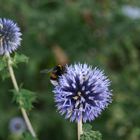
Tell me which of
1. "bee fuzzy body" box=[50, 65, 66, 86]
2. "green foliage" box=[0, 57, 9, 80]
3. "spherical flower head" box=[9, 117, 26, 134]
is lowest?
"bee fuzzy body" box=[50, 65, 66, 86]

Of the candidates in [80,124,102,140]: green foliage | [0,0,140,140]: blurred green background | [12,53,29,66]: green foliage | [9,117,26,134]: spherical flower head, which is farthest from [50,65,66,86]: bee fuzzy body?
[0,0,140,140]: blurred green background

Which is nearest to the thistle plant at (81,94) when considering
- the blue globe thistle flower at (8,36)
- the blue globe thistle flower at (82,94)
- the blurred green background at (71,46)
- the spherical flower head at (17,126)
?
the blue globe thistle flower at (82,94)

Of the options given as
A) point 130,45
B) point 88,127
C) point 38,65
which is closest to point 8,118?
point 38,65

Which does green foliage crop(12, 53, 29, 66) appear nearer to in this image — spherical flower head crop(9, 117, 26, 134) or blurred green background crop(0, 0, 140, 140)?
spherical flower head crop(9, 117, 26, 134)

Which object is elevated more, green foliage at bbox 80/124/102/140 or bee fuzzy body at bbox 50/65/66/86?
bee fuzzy body at bbox 50/65/66/86

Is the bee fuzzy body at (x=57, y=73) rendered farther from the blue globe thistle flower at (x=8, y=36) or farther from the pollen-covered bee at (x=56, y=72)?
the blue globe thistle flower at (x=8, y=36)

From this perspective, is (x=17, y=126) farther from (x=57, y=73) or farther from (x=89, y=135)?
(x=89, y=135)

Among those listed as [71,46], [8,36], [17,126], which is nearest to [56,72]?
[8,36]

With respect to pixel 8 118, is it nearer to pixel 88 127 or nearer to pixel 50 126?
pixel 50 126
